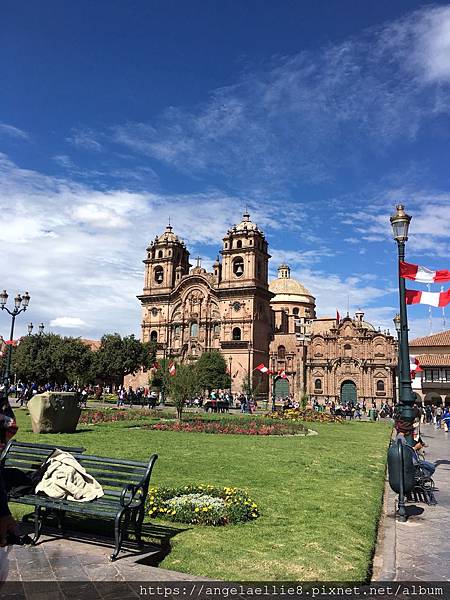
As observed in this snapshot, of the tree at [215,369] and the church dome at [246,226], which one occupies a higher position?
the church dome at [246,226]

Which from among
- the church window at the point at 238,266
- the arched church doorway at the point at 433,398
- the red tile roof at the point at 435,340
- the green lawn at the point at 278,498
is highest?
the church window at the point at 238,266

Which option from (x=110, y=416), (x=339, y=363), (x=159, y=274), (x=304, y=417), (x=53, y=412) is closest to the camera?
(x=53, y=412)

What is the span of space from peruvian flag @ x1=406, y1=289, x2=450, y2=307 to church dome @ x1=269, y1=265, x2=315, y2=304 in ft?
217

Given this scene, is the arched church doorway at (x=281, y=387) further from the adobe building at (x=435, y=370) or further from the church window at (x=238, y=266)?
the adobe building at (x=435, y=370)

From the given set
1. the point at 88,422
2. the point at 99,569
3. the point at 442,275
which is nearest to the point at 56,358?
the point at 88,422

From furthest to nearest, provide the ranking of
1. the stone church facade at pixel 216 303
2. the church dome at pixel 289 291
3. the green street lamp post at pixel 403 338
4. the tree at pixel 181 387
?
1. the church dome at pixel 289 291
2. the stone church facade at pixel 216 303
3. the tree at pixel 181 387
4. the green street lamp post at pixel 403 338

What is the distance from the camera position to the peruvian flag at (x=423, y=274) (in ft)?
33.8

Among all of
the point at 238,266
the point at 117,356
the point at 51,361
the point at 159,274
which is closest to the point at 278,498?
the point at 51,361

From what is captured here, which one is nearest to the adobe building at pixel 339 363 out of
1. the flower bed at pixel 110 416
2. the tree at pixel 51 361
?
the tree at pixel 51 361

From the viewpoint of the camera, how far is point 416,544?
6320 millimetres

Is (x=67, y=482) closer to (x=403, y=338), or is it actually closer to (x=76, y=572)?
(x=76, y=572)

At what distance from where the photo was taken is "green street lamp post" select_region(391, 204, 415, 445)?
9000 millimetres

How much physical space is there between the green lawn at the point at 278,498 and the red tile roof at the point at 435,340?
141 feet

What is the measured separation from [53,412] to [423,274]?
40.2 ft
